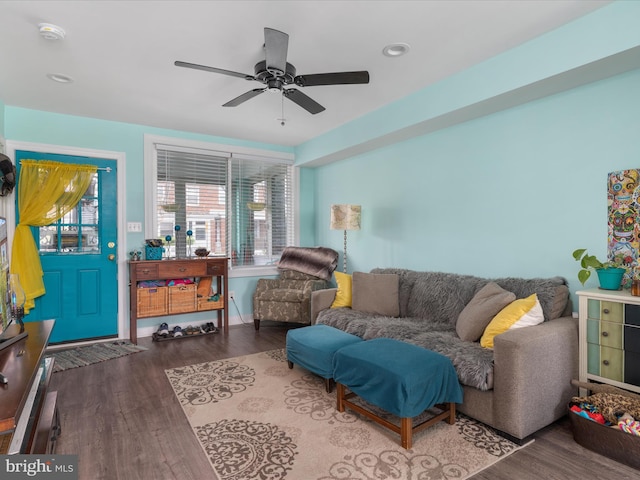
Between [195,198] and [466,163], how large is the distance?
3358 millimetres

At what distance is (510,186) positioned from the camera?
122 inches

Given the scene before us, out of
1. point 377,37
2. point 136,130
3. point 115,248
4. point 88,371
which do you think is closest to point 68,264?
point 115,248

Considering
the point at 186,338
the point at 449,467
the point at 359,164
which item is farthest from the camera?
the point at 359,164

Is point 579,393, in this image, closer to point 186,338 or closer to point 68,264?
point 186,338

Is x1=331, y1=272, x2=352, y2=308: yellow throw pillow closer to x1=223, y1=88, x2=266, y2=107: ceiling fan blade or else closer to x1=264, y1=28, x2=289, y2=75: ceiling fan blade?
x1=223, y1=88, x2=266, y2=107: ceiling fan blade

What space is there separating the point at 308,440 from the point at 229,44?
8.78 ft

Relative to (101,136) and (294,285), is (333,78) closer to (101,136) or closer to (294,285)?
(294,285)

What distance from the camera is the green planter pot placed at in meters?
2.32

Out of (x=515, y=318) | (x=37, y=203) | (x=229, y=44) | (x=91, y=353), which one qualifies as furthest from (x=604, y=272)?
(x=37, y=203)

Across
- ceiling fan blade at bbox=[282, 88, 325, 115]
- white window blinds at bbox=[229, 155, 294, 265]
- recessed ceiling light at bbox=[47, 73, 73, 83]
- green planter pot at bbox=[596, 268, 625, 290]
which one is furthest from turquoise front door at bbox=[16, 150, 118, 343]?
→ green planter pot at bbox=[596, 268, 625, 290]

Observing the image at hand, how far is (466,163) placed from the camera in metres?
3.45

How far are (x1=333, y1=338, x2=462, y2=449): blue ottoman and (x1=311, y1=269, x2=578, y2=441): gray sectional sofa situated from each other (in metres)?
0.17

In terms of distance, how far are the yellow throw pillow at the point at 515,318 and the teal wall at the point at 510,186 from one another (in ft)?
1.67

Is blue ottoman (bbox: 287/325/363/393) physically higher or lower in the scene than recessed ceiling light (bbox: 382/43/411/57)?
lower
